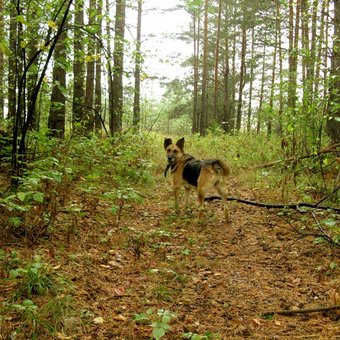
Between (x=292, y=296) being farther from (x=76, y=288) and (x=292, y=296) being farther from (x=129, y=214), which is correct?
(x=129, y=214)

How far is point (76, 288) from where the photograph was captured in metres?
3.65

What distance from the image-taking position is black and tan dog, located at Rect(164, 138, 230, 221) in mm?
6816

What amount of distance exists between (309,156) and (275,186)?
1.07 m

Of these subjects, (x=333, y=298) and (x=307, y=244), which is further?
(x=307, y=244)

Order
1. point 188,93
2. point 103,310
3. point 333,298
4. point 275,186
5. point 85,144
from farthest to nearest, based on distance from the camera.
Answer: point 188,93 < point 275,186 < point 85,144 < point 333,298 < point 103,310

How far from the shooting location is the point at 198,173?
7.00 m

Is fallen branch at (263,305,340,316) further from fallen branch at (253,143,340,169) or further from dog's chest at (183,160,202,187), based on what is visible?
fallen branch at (253,143,340,169)

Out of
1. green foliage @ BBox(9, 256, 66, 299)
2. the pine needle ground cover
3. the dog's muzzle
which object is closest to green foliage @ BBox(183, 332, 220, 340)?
the pine needle ground cover

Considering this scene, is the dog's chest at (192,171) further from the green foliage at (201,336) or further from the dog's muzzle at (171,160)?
the green foliage at (201,336)

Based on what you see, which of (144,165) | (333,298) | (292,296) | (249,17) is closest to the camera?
(333,298)

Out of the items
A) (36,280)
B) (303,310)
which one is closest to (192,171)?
(303,310)

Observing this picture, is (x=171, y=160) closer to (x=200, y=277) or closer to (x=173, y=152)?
(x=173, y=152)

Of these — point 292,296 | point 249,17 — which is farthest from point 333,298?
point 249,17

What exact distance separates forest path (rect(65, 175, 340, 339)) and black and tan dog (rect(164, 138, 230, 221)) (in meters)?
0.72
